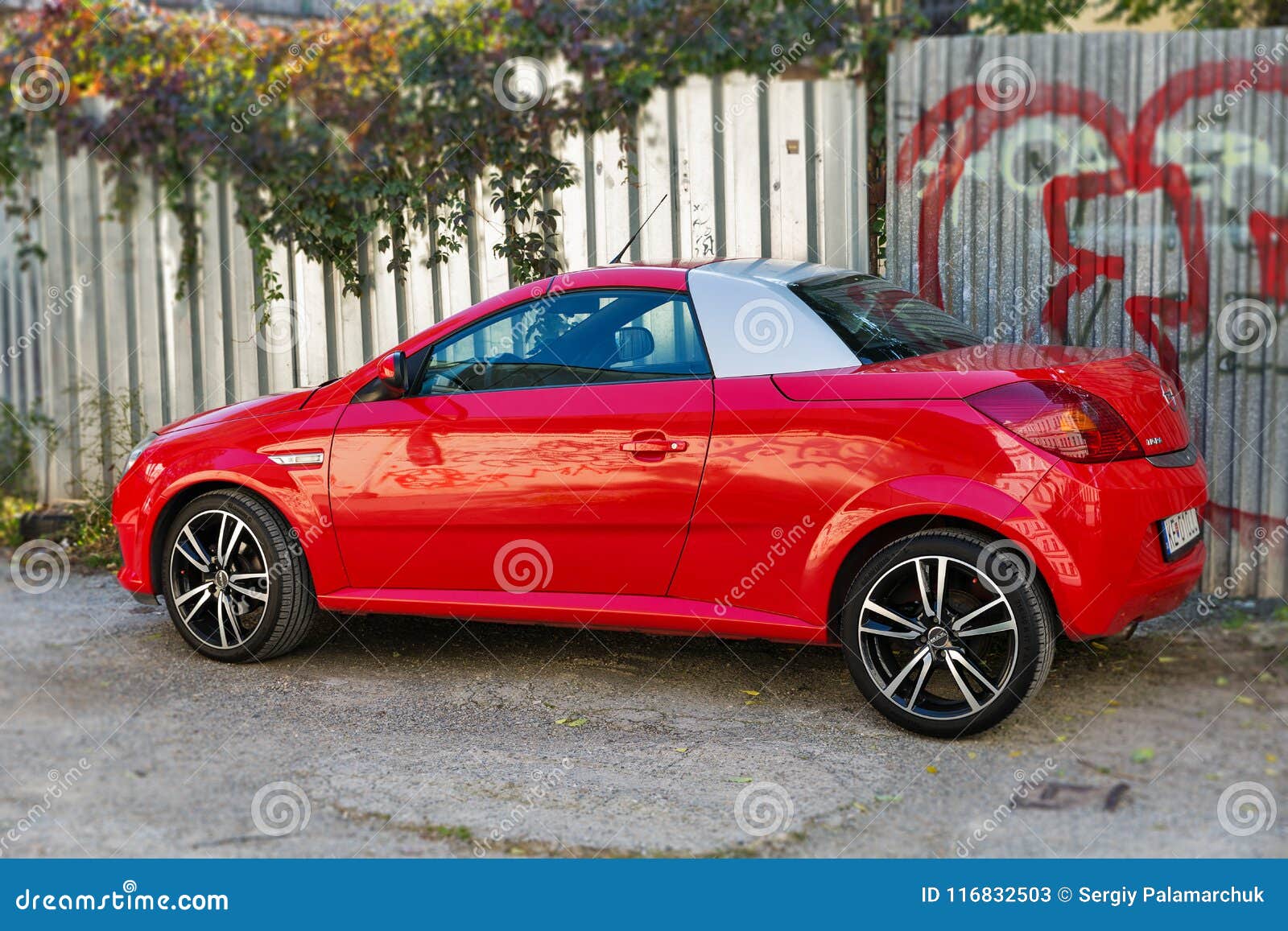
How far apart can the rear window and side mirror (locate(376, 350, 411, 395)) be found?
154 centimetres

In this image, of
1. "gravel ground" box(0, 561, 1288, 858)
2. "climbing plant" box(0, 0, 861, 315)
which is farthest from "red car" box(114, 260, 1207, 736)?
"climbing plant" box(0, 0, 861, 315)

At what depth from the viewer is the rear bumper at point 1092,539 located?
4.20m

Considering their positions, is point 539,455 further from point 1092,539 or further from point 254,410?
point 1092,539

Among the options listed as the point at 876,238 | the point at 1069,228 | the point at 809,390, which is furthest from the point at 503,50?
the point at 809,390

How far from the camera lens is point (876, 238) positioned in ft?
22.1

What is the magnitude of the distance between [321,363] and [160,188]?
5.42 ft

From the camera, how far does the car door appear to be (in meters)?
4.72

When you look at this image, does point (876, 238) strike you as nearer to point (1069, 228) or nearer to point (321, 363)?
point (1069, 228)

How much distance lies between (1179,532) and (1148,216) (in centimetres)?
222

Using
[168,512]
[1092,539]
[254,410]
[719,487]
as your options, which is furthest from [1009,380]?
[168,512]

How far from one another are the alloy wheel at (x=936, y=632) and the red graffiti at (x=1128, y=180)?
2.37 m

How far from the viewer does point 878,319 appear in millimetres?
4895

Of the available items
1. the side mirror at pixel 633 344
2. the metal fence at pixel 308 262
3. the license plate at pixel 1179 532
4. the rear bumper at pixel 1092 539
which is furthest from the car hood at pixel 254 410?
the license plate at pixel 1179 532

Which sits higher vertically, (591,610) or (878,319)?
(878,319)
